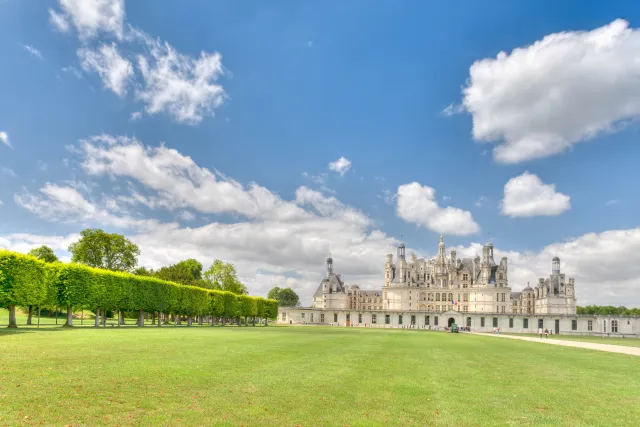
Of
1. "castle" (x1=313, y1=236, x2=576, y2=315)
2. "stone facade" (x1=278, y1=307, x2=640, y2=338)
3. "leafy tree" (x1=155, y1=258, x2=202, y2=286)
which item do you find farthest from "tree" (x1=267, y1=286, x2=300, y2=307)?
"leafy tree" (x1=155, y1=258, x2=202, y2=286)

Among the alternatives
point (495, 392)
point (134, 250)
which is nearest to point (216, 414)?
point (495, 392)

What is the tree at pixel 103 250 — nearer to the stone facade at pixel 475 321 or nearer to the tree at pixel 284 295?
the stone facade at pixel 475 321

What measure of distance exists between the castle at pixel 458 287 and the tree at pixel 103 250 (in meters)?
69.4

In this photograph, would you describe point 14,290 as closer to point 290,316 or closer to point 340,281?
point 290,316

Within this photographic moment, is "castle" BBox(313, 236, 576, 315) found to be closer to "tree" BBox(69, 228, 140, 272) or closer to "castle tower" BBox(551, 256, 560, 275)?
"castle tower" BBox(551, 256, 560, 275)

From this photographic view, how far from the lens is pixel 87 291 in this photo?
50.2m

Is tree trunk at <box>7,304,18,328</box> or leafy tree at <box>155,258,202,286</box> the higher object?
leafy tree at <box>155,258,202,286</box>

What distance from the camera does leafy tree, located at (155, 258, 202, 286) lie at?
3698 inches

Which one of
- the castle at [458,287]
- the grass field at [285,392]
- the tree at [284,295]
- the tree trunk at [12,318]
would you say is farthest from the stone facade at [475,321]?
the grass field at [285,392]

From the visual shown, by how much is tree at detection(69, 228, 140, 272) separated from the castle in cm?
6935

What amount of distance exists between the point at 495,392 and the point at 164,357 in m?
13.6

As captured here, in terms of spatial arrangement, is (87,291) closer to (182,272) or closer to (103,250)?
(103,250)

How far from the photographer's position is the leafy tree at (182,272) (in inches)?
3698

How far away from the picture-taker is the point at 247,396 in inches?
507
